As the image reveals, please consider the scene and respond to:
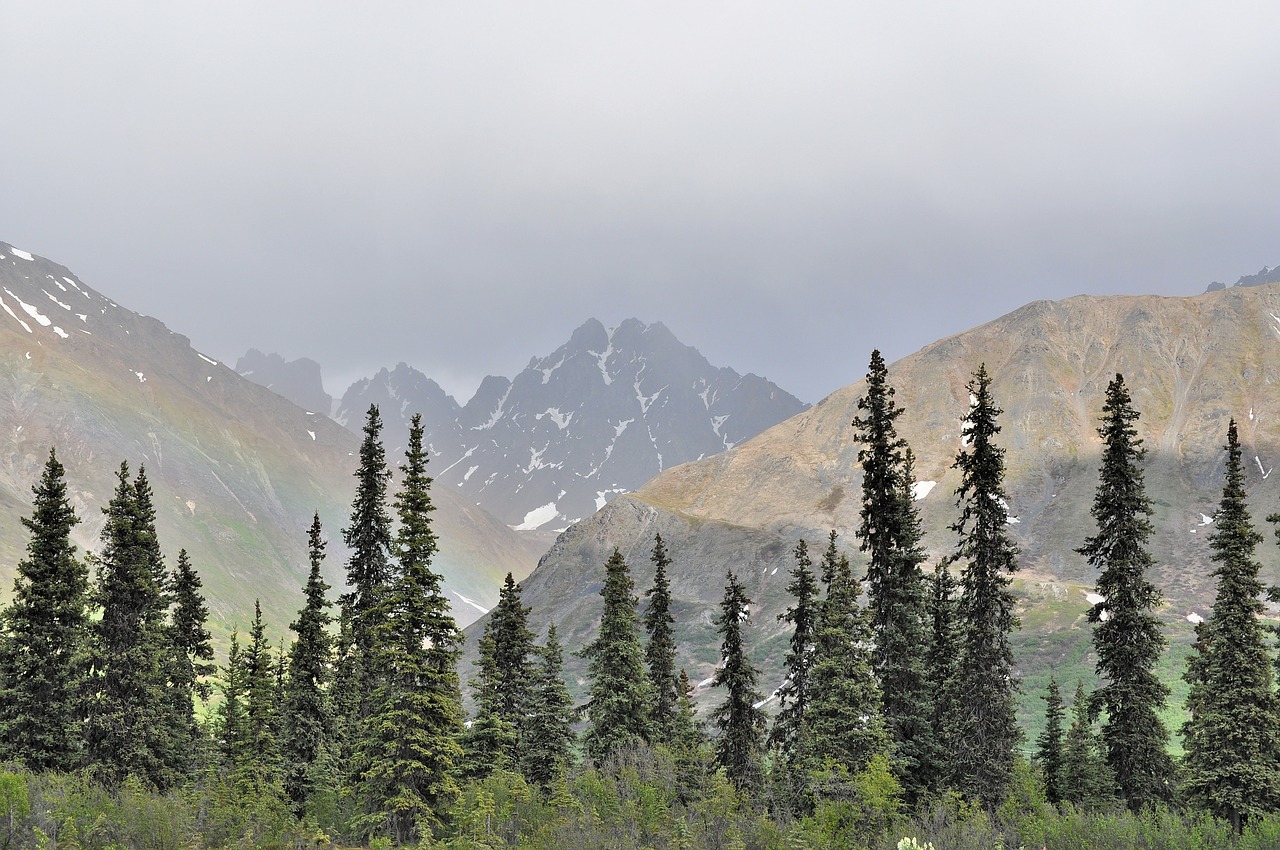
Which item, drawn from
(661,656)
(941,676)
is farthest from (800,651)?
(941,676)

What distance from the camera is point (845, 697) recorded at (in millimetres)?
32250

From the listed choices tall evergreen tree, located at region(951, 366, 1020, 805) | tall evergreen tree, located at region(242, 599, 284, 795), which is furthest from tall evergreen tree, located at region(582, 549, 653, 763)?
tall evergreen tree, located at region(951, 366, 1020, 805)

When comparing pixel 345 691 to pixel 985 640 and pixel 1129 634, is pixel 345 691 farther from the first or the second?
pixel 1129 634

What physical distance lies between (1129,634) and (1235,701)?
4268mm

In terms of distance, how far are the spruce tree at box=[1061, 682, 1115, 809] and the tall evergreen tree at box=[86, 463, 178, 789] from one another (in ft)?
129

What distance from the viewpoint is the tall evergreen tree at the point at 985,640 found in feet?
106

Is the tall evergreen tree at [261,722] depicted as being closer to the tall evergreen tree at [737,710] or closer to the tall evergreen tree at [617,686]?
the tall evergreen tree at [617,686]

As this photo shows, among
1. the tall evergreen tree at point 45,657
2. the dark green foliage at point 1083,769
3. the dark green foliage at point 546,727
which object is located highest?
the tall evergreen tree at point 45,657

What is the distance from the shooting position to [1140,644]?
1358 inches

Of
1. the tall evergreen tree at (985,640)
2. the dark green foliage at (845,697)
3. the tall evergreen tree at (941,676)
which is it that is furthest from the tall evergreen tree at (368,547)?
the tall evergreen tree at (985,640)

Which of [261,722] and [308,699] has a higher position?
[308,699]

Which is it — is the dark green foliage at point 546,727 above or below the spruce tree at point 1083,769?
above

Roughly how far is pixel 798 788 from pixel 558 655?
710 inches

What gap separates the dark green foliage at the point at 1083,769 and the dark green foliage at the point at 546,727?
23.6 m
